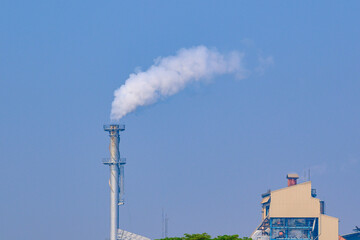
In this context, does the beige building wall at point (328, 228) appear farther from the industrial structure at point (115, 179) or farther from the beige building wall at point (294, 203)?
the industrial structure at point (115, 179)

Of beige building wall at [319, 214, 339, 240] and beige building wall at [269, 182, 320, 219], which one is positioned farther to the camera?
beige building wall at [319, 214, 339, 240]

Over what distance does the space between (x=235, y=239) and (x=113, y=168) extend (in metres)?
58.0

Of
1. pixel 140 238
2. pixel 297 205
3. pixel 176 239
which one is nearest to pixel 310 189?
pixel 297 205

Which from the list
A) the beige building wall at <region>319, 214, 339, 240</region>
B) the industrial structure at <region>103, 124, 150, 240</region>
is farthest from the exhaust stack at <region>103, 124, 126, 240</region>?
the beige building wall at <region>319, 214, 339, 240</region>

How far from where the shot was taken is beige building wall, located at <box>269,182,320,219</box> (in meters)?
195

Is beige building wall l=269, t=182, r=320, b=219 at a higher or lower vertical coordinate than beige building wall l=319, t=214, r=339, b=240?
higher

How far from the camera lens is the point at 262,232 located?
199750mm

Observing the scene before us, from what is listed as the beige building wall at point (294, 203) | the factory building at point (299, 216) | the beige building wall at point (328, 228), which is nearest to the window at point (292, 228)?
the factory building at point (299, 216)

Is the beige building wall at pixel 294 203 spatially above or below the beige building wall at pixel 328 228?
above

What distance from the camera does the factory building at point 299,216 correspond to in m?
195

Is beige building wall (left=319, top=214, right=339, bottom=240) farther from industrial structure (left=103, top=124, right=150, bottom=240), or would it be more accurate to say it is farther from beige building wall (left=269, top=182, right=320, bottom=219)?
industrial structure (left=103, top=124, right=150, bottom=240)

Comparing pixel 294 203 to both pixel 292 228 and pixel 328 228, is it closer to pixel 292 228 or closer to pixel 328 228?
pixel 292 228

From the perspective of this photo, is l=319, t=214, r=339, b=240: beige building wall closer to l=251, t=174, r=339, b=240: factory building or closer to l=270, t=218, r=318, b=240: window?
l=251, t=174, r=339, b=240: factory building

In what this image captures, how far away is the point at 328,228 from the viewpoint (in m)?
196
